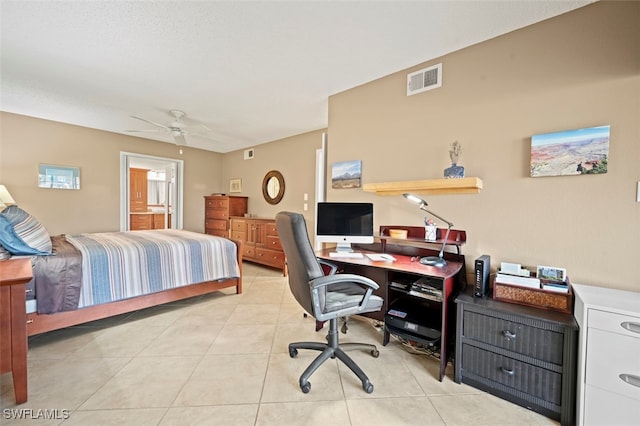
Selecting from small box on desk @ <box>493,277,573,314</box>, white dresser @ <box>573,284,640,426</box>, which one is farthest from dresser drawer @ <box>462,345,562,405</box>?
small box on desk @ <box>493,277,573,314</box>

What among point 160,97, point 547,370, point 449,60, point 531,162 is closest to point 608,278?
point 547,370

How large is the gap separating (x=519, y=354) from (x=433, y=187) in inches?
48.6

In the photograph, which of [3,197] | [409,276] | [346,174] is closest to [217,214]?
[3,197]

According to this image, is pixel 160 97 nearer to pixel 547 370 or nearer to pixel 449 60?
pixel 449 60

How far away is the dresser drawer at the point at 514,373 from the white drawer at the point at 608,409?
0.13 meters

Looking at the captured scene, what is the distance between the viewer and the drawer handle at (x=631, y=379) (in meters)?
1.23

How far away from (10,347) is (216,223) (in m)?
4.23

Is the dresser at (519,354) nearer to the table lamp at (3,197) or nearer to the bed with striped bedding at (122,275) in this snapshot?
the bed with striped bedding at (122,275)

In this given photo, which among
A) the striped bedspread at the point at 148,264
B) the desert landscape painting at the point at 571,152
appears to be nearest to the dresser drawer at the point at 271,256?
the striped bedspread at the point at 148,264

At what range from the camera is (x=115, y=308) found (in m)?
2.44

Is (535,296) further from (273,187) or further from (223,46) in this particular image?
(273,187)

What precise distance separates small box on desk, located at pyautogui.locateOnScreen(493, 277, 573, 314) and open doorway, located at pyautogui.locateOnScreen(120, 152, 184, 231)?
569 cm

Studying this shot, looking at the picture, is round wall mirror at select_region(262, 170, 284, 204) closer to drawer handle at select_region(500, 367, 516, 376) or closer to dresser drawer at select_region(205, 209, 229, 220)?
dresser drawer at select_region(205, 209, 229, 220)

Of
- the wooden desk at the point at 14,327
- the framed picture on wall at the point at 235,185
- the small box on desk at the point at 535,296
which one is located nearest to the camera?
the wooden desk at the point at 14,327
